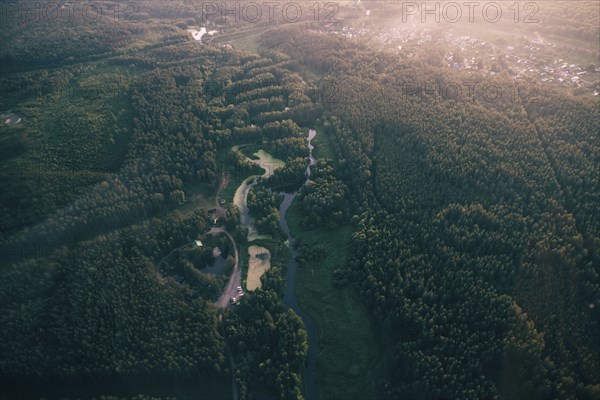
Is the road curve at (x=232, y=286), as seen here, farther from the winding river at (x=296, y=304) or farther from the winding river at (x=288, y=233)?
the winding river at (x=296, y=304)

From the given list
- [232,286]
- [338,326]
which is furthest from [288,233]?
[338,326]

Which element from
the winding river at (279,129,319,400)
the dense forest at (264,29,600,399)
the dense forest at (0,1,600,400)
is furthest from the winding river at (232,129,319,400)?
the dense forest at (264,29,600,399)

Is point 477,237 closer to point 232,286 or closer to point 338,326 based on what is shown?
point 338,326

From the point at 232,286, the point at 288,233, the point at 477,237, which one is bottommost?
the point at 232,286

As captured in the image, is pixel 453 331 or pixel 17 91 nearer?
pixel 453 331

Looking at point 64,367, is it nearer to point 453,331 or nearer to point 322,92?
point 453,331

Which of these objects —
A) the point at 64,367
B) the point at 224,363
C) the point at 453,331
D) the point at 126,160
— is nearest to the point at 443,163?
the point at 453,331

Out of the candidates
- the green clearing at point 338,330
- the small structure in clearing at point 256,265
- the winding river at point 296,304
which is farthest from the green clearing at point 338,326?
the small structure in clearing at point 256,265
